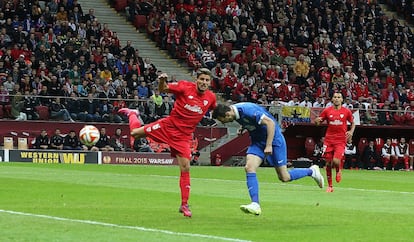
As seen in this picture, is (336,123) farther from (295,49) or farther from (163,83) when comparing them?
(295,49)

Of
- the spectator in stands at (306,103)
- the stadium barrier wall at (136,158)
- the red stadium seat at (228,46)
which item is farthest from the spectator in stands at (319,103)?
the stadium barrier wall at (136,158)

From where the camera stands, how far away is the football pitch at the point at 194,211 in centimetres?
1248

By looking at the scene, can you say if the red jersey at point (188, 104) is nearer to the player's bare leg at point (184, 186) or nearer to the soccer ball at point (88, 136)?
the player's bare leg at point (184, 186)

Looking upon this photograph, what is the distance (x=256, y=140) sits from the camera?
1542 cm

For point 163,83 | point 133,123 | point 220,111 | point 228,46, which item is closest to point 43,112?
point 228,46

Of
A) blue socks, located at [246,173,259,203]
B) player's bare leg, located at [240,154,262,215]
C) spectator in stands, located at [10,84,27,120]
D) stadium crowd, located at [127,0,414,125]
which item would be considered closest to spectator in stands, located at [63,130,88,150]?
spectator in stands, located at [10,84,27,120]

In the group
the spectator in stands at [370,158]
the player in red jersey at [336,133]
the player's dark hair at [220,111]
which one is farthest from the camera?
the spectator in stands at [370,158]

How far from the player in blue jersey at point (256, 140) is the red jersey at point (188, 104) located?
62 cm

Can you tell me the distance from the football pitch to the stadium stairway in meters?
19.6

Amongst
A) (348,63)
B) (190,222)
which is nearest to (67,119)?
(348,63)

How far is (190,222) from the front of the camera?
14.1 metres

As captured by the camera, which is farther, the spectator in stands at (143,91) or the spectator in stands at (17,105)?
the spectator in stands at (143,91)

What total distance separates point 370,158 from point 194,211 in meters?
27.8

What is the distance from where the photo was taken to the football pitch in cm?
1248
